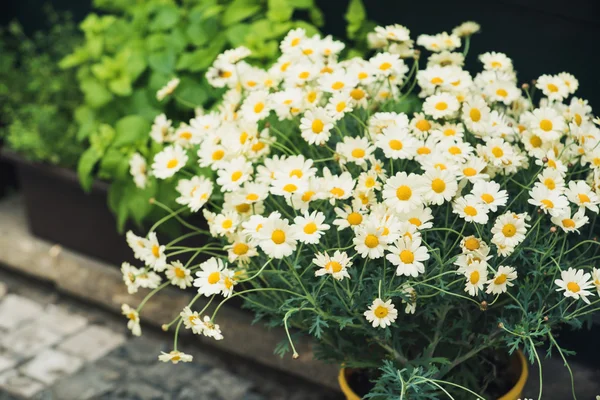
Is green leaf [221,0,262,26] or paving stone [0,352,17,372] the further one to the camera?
paving stone [0,352,17,372]

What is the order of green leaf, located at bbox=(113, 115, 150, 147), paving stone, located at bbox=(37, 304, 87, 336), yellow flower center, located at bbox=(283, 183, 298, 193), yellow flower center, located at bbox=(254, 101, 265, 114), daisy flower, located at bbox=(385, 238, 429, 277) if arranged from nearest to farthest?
daisy flower, located at bbox=(385, 238, 429, 277) → yellow flower center, located at bbox=(283, 183, 298, 193) → yellow flower center, located at bbox=(254, 101, 265, 114) → green leaf, located at bbox=(113, 115, 150, 147) → paving stone, located at bbox=(37, 304, 87, 336)

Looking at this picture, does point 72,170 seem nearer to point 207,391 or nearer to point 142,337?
point 142,337

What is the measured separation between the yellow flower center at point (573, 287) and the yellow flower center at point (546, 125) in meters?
0.37

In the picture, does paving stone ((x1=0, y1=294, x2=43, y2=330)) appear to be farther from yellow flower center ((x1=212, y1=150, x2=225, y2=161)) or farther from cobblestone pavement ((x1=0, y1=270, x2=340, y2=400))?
yellow flower center ((x1=212, y1=150, x2=225, y2=161))

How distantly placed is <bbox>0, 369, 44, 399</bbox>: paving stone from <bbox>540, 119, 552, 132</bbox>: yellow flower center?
5.94 feet

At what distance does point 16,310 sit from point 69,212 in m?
0.45

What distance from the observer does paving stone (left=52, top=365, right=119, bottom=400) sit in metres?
2.44

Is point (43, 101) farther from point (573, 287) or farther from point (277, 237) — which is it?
point (573, 287)

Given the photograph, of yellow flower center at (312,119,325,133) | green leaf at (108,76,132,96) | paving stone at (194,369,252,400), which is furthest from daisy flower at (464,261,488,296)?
green leaf at (108,76,132,96)

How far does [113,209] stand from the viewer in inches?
97.7

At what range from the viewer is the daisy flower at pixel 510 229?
1.46 meters

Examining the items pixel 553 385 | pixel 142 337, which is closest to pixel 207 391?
pixel 142 337

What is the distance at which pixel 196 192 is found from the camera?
5.63ft

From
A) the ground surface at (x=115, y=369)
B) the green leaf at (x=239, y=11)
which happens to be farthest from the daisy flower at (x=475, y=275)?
the green leaf at (x=239, y=11)
